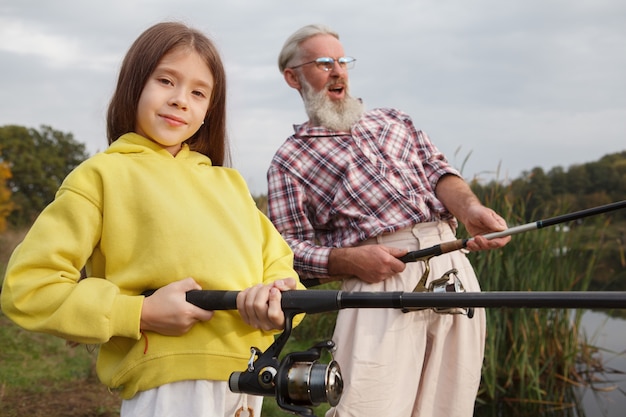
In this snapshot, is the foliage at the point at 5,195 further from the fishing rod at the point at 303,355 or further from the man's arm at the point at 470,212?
the fishing rod at the point at 303,355

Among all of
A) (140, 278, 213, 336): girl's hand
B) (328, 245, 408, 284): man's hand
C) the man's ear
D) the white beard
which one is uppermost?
the man's ear

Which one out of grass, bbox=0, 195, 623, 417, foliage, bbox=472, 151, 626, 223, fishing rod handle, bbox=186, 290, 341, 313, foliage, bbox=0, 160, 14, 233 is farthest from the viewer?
foliage, bbox=0, 160, 14, 233

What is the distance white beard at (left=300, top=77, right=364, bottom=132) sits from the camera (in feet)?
10.4

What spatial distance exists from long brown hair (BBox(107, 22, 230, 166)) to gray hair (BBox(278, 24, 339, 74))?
1.48 metres

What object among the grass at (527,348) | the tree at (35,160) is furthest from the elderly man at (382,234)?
the tree at (35,160)

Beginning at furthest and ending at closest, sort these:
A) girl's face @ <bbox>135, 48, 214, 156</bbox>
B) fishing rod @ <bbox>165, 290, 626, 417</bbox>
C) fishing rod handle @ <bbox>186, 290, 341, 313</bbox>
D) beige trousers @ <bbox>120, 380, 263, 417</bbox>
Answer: girl's face @ <bbox>135, 48, 214, 156</bbox> < beige trousers @ <bbox>120, 380, 263, 417</bbox> < fishing rod handle @ <bbox>186, 290, 341, 313</bbox> < fishing rod @ <bbox>165, 290, 626, 417</bbox>

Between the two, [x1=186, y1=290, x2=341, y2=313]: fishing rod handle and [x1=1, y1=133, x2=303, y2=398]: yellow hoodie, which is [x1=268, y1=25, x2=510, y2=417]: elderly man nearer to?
[x1=1, y1=133, x2=303, y2=398]: yellow hoodie

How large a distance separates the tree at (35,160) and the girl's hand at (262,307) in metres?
24.2

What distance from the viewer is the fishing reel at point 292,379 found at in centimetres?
147

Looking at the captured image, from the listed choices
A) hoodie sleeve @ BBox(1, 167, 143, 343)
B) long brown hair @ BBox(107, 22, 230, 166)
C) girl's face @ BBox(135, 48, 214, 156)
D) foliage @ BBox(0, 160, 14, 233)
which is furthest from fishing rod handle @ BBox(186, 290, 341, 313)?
foliage @ BBox(0, 160, 14, 233)

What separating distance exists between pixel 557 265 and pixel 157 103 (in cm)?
450

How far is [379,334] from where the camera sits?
2.84 metres

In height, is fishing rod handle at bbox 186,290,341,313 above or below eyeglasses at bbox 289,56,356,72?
below

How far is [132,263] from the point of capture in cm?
167
